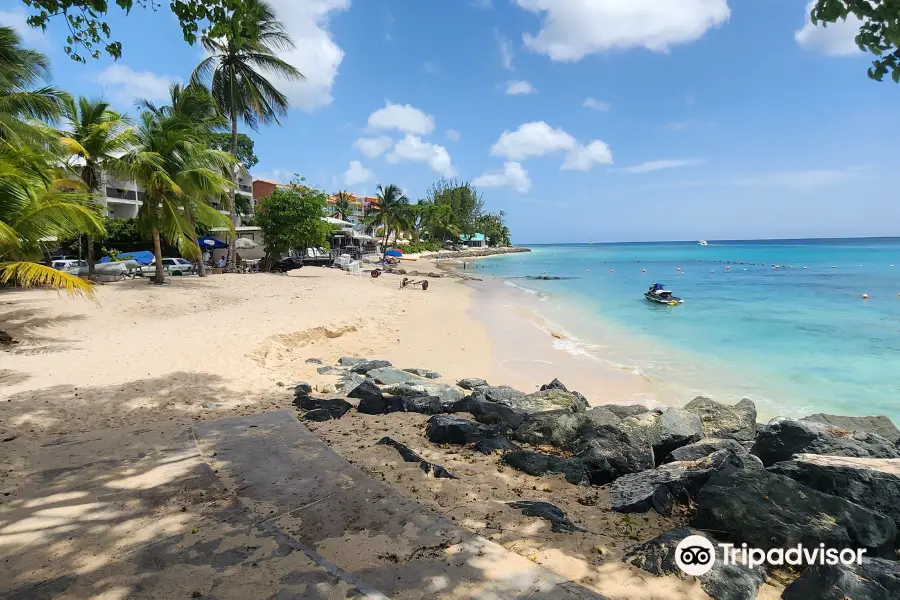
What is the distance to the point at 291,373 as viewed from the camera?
8523mm

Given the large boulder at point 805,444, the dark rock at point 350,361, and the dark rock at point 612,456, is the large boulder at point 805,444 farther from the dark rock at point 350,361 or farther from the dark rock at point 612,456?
the dark rock at point 350,361

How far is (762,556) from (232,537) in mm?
3368

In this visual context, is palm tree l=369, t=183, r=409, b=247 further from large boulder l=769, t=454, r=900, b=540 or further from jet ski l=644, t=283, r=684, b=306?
large boulder l=769, t=454, r=900, b=540

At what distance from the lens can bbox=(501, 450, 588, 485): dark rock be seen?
14.6 ft

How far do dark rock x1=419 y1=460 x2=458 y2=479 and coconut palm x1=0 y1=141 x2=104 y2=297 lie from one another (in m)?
8.29

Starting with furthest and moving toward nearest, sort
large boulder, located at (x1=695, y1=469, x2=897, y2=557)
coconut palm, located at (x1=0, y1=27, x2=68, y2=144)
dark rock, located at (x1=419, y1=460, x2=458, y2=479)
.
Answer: coconut palm, located at (x1=0, y1=27, x2=68, y2=144)
dark rock, located at (x1=419, y1=460, x2=458, y2=479)
large boulder, located at (x1=695, y1=469, x2=897, y2=557)

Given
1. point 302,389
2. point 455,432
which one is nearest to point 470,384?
point 302,389


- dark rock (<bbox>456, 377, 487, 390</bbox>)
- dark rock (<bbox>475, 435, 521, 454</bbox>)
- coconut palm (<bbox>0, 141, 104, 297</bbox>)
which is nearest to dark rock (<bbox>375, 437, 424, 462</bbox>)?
dark rock (<bbox>475, 435, 521, 454</bbox>)

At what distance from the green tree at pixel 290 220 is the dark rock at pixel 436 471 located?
2260cm

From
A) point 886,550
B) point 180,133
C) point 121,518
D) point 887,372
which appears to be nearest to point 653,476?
point 886,550

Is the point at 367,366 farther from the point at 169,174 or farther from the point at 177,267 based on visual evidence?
the point at 177,267

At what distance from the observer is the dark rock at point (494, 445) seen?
199 inches

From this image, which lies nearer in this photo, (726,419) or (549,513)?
(549,513)

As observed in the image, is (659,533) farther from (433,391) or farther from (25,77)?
(25,77)
